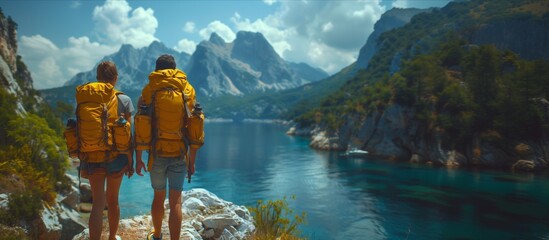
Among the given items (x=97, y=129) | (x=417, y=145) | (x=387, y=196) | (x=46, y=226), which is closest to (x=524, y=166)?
(x=417, y=145)

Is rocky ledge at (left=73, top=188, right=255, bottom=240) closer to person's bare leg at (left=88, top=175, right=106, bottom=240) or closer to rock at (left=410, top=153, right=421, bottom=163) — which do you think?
person's bare leg at (left=88, top=175, right=106, bottom=240)

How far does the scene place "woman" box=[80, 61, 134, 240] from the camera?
623 centimetres

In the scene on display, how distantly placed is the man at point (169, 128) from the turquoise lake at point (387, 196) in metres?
17.9

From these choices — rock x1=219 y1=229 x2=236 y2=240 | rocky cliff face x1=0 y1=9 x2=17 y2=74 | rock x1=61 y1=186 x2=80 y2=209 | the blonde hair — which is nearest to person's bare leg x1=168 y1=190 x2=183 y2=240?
the blonde hair

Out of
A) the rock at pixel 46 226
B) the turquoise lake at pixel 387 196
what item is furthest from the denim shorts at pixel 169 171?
the turquoise lake at pixel 387 196

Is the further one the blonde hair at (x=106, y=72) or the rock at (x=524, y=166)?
the rock at (x=524, y=166)

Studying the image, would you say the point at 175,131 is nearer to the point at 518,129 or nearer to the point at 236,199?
the point at 236,199

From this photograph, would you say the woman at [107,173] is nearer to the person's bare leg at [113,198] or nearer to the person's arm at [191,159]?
the person's bare leg at [113,198]

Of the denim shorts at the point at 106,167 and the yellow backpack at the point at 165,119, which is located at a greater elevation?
the yellow backpack at the point at 165,119

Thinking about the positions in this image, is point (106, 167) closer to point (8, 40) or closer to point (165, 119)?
point (165, 119)

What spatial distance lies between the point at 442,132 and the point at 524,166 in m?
13.3

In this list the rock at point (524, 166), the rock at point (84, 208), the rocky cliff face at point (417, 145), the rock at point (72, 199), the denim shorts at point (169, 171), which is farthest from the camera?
the rocky cliff face at point (417, 145)

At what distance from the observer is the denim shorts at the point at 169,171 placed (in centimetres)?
618

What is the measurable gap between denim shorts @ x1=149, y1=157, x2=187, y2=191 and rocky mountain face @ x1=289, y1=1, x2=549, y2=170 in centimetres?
5814
